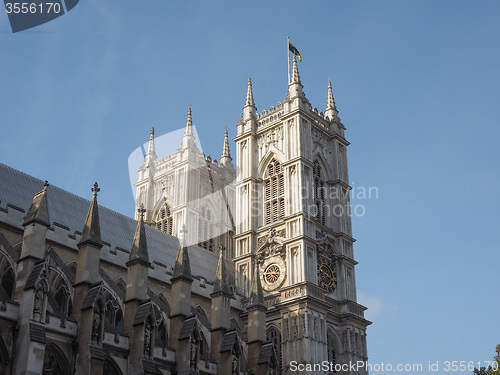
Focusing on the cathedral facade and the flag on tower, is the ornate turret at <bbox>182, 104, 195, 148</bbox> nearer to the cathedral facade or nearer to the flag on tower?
the cathedral facade

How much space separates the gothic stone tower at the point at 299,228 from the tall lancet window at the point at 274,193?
8cm

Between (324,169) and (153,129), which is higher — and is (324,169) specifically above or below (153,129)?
below

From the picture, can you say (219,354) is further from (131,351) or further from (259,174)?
(259,174)

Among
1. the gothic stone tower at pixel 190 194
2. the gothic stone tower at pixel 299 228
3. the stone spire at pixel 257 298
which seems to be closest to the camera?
the stone spire at pixel 257 298

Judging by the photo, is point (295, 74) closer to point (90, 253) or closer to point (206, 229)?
point (206, 229)

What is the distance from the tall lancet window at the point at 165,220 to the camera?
189ft

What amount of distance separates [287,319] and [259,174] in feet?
41.6

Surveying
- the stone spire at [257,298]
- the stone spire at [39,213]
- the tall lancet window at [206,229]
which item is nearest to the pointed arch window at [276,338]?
the stone spire at [257,298]

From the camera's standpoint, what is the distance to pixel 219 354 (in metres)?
39.5

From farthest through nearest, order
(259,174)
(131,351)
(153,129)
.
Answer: (153,129)
(259,174)
(131,351)

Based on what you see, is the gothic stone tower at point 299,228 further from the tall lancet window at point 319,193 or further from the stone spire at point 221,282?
the stone spire at point 221,282

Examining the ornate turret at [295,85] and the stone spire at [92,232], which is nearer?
the stone spire at [92,232]

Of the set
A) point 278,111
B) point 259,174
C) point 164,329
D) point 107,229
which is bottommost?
point 164,329

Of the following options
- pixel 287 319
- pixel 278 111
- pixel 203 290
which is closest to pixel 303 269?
pixel 287 319
